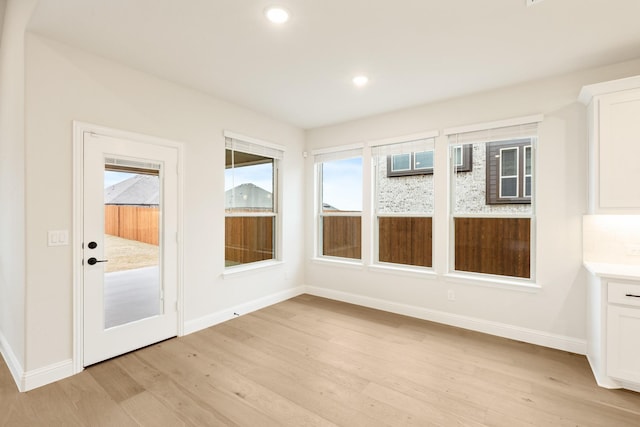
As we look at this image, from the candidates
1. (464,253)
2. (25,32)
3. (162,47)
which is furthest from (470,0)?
(25,32)

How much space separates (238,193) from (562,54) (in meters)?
3.72

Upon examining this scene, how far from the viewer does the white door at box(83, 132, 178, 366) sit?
2.65 metres

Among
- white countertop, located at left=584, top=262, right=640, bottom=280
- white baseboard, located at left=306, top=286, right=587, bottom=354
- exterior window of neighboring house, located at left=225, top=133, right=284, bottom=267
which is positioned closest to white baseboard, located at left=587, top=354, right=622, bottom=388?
white baseboard, located at left=306, top=286, right=587, bottom=354

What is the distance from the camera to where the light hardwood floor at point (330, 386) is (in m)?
2.04

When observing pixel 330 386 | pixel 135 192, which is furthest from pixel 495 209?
pixel 135 192

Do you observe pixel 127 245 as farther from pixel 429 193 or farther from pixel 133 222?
pixel 429 193

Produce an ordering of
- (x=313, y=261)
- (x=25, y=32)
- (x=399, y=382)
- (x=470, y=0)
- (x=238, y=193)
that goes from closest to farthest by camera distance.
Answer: (x=470, y=0) → (x=25, y=32) → (x=399, y=382) → (x=238, y=193) → (x=313, y=261)

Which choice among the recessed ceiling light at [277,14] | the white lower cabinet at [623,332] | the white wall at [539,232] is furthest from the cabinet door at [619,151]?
the recessed ceiling light at [277,14]

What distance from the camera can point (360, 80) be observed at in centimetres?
314

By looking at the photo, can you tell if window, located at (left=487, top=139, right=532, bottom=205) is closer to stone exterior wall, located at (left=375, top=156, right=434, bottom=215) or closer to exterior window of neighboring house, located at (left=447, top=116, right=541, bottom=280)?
exterior window of neighboring house, located at (left=447, top=116, right=541, bottom=280)

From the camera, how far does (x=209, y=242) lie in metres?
3.62

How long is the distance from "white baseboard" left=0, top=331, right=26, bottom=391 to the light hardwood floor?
6 centimetres

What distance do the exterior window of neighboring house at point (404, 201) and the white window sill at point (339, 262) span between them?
32 centimetres

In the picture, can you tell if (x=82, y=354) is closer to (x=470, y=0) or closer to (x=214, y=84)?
(x=214, y=84)
